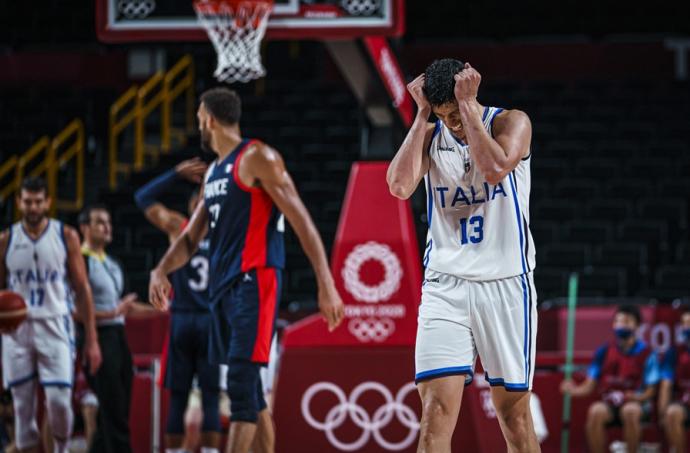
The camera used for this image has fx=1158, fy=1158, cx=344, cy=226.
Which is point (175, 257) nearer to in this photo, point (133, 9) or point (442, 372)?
point (442, 372)

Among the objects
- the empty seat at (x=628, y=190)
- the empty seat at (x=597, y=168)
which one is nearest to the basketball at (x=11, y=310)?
the empty seat at (x=628, y=190)

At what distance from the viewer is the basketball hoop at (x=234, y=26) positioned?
827 centimetres

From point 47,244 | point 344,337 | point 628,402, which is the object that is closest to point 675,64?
point 628,402

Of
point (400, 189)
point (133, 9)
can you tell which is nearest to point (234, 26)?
point (133, 9)

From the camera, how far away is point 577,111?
19078 millimetres

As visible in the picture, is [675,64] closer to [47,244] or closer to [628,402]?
[628,402]

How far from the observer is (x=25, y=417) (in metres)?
7.82

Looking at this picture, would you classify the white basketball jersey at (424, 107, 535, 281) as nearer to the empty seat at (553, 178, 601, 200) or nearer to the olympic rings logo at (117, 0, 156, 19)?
the olympic rings logo at (117, 0, 156, 19)

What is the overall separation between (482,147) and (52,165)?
12523mm

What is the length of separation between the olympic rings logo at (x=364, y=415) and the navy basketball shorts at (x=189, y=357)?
5.96 feet

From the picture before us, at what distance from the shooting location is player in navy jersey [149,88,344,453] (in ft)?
20.4

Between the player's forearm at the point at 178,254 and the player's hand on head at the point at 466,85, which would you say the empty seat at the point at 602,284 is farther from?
the player's hand on head at the point at 466,85

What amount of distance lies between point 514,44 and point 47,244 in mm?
15021

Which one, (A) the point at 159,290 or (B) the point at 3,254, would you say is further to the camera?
(B) the point at 3,254
